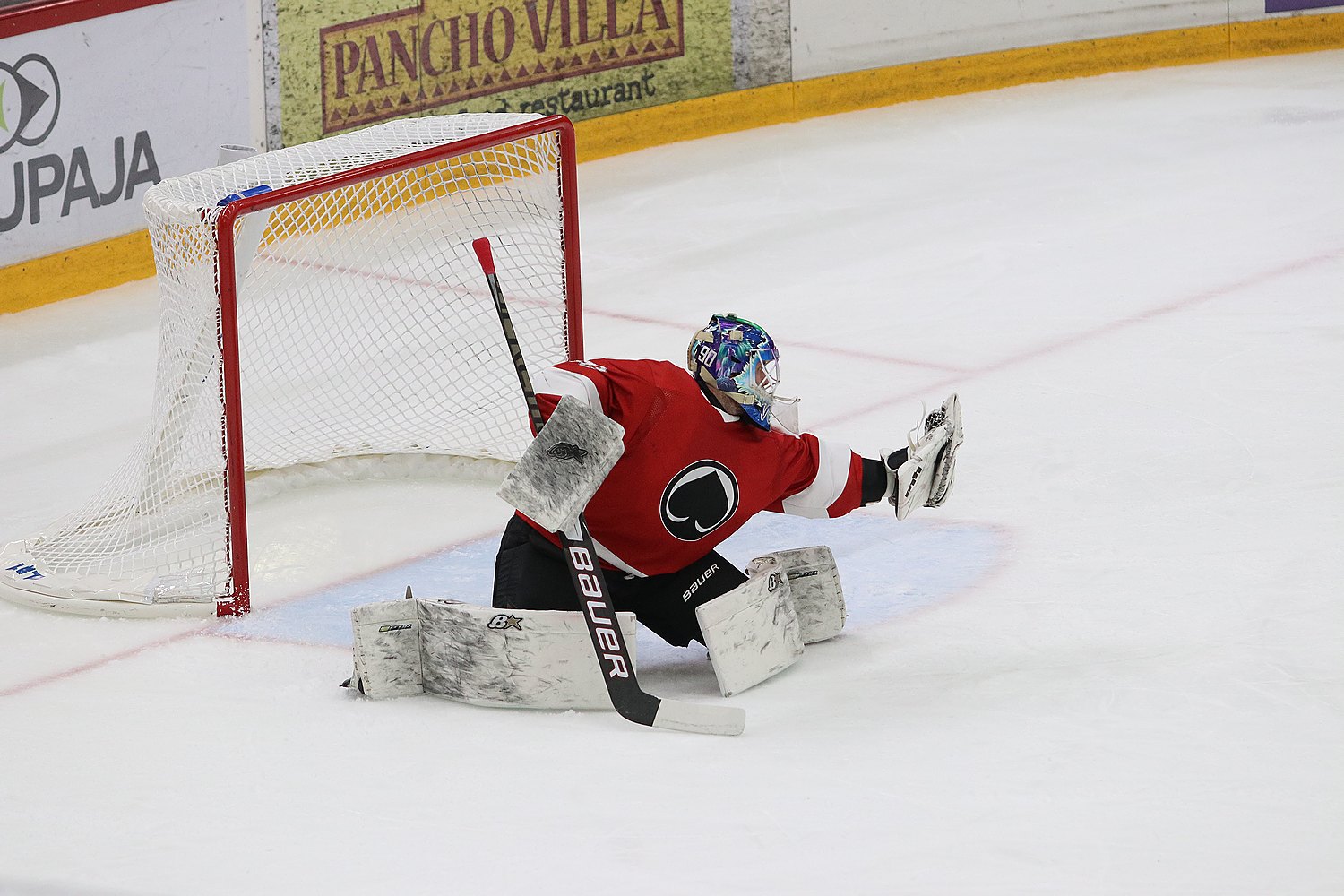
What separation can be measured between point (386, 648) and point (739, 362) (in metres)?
0.79

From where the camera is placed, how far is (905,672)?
347 cm

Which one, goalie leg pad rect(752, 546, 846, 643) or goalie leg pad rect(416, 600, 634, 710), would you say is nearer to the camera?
goalie leg pad rect(416, 600, 634, 710)

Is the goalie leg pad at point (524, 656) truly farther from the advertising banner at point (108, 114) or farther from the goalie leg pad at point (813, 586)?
the advertising banner at point (108, 114)

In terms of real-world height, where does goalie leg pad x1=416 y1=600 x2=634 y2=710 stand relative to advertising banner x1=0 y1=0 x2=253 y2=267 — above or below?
below

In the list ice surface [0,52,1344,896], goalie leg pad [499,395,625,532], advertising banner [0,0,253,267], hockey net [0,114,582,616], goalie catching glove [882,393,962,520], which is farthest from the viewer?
advertising banner [0,0,253,267]

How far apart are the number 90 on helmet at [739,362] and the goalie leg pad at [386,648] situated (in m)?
0.66

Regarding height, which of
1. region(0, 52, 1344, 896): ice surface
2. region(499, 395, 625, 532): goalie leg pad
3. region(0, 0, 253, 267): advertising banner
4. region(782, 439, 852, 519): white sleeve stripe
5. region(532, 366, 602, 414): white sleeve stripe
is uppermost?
region(0, 0, 253, 267): advertising banner

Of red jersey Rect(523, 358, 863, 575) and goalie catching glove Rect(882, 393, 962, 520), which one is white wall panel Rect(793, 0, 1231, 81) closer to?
goalie catching glove Rect(882, 393, 962, 520)

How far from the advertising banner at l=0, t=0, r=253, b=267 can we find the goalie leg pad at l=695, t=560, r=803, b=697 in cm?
329

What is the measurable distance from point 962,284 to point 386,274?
1.94m

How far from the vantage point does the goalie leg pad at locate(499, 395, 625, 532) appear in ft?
10.4

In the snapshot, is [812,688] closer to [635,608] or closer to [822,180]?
[635,608]

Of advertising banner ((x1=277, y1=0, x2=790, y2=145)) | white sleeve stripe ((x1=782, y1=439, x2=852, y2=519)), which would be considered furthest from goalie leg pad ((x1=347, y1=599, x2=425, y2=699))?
advertising banner ((x1=277, y1=0, x2=790, y2=145))

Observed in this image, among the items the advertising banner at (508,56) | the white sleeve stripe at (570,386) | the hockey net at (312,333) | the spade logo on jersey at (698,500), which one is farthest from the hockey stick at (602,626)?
the advertising banner at (508,56)
